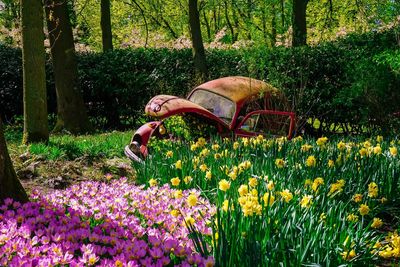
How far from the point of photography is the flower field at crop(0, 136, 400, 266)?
253 cm

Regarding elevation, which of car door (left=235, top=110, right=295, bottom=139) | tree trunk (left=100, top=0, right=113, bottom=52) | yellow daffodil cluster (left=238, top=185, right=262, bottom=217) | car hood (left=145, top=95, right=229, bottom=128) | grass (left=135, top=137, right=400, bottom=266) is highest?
tree trunk (left=100, top=0, right=113, bottom=52)

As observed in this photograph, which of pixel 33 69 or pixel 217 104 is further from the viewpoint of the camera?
pixel 33 69

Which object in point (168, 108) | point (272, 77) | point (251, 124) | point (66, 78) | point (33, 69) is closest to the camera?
point (168, 108)

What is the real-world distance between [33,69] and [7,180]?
5.07 metres

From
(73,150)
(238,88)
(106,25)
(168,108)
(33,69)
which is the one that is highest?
(106,25)

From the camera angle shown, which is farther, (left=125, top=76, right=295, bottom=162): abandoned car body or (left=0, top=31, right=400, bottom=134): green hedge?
(left=0, top=31, right=400, bottom=134): green hedge

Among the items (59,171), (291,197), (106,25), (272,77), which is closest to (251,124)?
(272,77)

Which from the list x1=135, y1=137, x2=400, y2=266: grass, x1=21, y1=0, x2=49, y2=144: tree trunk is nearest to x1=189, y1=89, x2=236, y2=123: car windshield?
x1=135, y1=137, x2=400, y2=266: grass

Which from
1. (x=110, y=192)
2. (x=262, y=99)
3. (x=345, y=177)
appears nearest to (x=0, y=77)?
(x=262, y=99)

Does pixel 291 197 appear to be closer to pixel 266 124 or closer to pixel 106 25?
pixel 266 124

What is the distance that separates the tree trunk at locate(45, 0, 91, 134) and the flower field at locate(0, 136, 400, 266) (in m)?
7.28

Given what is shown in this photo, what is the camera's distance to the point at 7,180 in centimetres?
367

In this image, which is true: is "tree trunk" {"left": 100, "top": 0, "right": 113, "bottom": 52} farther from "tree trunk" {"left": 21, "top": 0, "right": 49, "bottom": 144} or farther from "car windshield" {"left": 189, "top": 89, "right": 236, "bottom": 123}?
"car windshield" {"left": 189, "top": 89, "right": 236, "bottom": 123}

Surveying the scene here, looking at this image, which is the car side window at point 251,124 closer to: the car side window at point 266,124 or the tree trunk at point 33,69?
the car side window at point 266,124
